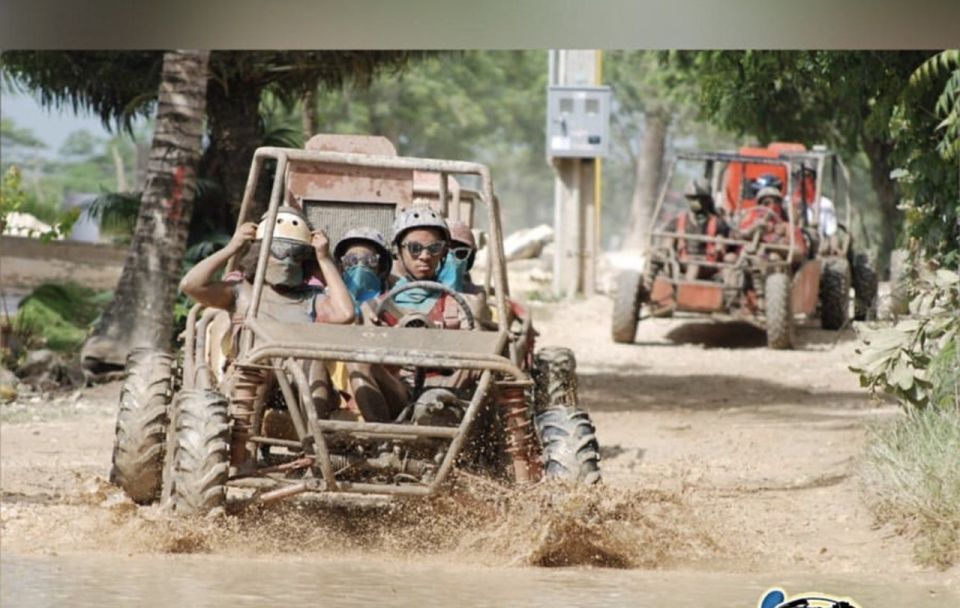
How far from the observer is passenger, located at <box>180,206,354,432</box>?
8.30 meters

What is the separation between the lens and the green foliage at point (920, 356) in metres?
9.69

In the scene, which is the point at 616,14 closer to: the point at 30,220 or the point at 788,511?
the point at 788,511

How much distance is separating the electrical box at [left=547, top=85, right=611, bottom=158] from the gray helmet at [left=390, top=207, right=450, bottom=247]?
15101 millimetres

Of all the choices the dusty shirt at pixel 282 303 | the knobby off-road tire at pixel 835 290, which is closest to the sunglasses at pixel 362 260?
the dusty shirt at pixel 282 303

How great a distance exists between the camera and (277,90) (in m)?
16.8

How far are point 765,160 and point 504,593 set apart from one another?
11.9m

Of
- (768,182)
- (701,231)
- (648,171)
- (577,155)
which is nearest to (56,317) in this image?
(701,231)

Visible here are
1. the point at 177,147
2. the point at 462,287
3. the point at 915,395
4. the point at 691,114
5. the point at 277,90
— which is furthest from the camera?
the point at 691,114

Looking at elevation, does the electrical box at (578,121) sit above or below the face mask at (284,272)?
above

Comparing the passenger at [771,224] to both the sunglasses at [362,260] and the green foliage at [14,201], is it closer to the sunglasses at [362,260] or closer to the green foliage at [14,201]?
the green foliage at [14,201]

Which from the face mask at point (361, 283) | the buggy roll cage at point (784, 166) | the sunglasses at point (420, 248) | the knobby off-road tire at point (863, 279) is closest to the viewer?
the sunglasses at point (420, 248)

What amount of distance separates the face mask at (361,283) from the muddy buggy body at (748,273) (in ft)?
30.2

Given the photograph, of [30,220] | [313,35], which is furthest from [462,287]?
[30,220]

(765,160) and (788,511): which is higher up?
(765,160)
